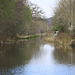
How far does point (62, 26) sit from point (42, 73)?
95.9ft

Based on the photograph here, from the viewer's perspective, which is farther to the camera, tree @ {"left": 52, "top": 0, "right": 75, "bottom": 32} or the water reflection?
tree @ {"left": 52, "top": 0, "right": 75, "bottom": 32}

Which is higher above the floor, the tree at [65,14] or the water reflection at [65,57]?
the tree at [65,14]

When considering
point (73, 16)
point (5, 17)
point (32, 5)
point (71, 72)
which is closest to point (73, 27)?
point (73, 16)

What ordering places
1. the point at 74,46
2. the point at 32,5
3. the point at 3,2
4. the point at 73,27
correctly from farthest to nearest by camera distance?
1. the point at 32,5
2. the point at 73,27
3. the point at 74,46
4. the point at 3,2

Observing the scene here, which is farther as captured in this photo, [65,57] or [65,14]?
[65,14]

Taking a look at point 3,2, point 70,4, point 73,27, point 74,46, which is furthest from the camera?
point 70,4

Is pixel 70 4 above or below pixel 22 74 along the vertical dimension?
above

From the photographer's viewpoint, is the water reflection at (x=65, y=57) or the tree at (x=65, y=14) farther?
the tree at (x=65, y=14)

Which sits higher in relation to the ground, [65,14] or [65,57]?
[65,14]

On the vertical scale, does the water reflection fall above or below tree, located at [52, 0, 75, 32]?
below

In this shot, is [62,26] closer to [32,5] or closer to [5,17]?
[5,17]

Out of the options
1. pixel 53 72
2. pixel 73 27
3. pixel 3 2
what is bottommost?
pixel 53 72

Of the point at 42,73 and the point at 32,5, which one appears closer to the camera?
the point at 42,73

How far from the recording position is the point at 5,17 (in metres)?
27.2
